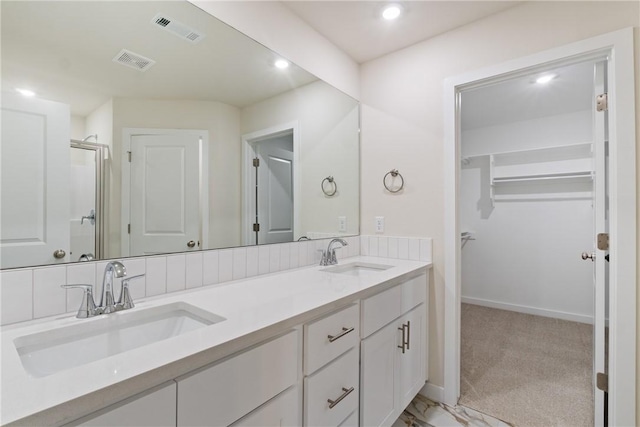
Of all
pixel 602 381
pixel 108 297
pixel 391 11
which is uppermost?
pixel 391 11

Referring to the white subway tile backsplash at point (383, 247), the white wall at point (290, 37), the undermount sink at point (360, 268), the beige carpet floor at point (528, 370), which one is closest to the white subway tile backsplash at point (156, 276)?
the undermount sink at point (360, 268)

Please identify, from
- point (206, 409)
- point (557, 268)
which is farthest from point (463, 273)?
point (206, 409)

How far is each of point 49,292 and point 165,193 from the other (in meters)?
0.51

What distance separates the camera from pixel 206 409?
2.39 ft

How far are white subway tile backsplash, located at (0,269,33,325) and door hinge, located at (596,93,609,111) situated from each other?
2477mm

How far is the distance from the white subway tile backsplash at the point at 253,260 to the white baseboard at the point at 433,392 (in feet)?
4.52

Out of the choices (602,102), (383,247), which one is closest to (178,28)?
(383,247)

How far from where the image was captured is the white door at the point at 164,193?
119 cm

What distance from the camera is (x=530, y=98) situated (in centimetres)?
296

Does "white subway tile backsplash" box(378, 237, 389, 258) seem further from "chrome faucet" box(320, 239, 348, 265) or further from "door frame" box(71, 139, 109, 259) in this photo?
"door frame" box(71, 139, 109, 259)

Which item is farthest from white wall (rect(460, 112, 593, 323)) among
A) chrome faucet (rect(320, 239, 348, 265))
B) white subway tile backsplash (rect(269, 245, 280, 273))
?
white subway tile backsplash (rect(269, 245, 280, 273))

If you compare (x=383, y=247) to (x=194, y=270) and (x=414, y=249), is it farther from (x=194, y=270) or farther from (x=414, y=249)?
(x=194, y=270)

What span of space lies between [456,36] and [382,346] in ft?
6.32

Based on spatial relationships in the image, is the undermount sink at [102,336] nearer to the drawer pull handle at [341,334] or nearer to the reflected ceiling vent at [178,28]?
the drawer pull handle at [341,334]
